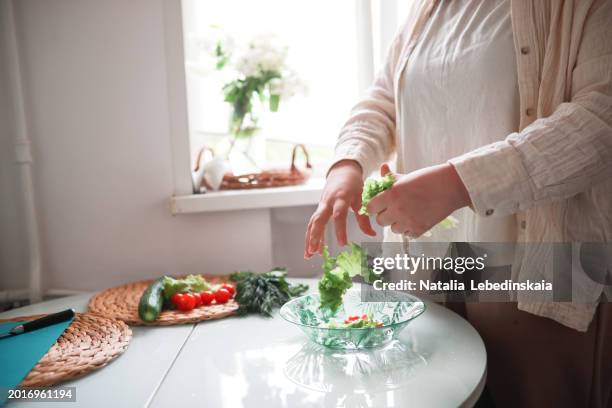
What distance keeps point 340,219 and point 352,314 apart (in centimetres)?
23

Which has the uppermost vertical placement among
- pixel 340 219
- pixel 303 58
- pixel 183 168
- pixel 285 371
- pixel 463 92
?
pixel 303 58

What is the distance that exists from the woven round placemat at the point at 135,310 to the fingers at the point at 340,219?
34 cm

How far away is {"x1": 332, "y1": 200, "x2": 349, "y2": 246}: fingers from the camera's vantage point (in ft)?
2.81

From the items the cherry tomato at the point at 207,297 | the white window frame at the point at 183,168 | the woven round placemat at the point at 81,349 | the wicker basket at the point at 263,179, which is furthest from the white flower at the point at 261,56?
the woven round placemat at the point at 81,349

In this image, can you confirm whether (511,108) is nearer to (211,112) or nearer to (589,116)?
(589,116)

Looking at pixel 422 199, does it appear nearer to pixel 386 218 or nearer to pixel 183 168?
pixel 386 218

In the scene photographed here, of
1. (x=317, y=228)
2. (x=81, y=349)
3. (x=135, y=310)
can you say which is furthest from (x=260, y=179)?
(x=81, y=349)

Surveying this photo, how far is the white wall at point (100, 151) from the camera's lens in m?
1.40

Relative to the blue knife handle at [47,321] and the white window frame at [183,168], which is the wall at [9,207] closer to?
the white window frame at [183,168]

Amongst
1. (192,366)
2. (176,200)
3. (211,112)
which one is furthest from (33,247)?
(192,366)

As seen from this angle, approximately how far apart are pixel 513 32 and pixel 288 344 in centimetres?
62

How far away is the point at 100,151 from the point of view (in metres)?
1.44

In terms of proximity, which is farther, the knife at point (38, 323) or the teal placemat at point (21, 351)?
the knife at point (38, 323)

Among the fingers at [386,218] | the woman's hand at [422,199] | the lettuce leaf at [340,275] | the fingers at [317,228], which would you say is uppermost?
the woman's hand at [422,199]
